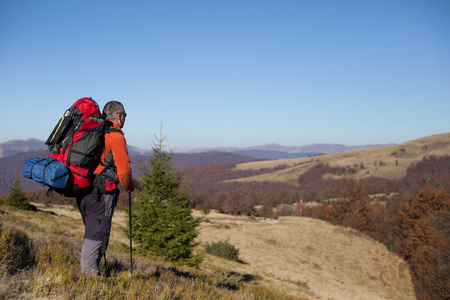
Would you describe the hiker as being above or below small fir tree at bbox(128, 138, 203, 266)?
above

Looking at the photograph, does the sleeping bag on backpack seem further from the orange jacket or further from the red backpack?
the orange jacket

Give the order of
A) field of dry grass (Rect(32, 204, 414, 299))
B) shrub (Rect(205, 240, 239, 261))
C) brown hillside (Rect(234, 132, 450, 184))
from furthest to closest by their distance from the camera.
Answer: brown hillside (Rect(234, 132, 450, 184)) < shrub (Rect(205, 240, 239, 261)) < field of dry grass (Rect(32, 204, 414, 299))

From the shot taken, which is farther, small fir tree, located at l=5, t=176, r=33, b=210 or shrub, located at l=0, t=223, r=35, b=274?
small fir tree, located at l=5, t=176, r=33, b=210

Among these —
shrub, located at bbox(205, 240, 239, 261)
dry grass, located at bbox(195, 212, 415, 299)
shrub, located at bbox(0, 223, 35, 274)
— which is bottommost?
dry grass, located at bbox(195, 212, 415, 299)

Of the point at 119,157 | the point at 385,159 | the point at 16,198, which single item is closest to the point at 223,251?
the point at 16,198

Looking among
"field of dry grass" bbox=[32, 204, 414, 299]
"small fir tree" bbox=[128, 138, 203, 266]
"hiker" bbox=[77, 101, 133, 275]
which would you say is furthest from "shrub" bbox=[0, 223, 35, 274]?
"field of dry grass" bbox=[32, 204, 414, 299]

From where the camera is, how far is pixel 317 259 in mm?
29562

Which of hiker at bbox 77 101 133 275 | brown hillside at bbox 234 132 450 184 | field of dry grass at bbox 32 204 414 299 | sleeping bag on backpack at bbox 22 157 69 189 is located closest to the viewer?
sleeping bag on backpack at bbox 22 157 69 189

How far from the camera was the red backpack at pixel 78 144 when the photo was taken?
3.10m

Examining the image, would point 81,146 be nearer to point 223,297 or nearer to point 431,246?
point 223,297

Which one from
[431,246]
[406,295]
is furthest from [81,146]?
[431,246]

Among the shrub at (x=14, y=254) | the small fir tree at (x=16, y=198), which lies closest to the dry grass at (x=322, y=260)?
the small fir tree at (x=16, y=198)

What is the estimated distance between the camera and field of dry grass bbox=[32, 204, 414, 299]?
67.6ft

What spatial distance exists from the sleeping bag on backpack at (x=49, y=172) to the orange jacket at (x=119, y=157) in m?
0.43
